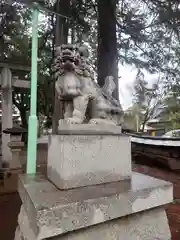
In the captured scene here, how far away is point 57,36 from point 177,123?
26.3ft

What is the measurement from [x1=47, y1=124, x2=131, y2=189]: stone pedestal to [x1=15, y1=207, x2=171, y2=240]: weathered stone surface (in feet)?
0.80

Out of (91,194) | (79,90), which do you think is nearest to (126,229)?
(91,194)

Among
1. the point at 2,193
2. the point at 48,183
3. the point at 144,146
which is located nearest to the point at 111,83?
the point at 48,183

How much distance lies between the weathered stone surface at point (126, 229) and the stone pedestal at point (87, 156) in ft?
0.80

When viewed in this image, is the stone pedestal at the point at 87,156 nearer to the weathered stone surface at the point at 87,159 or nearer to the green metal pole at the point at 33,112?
the weathered stone surface at the point at 87,159

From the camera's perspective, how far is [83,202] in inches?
38.6

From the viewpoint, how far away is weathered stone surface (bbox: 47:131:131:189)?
3.77 feet

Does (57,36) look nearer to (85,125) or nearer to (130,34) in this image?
(130,34)

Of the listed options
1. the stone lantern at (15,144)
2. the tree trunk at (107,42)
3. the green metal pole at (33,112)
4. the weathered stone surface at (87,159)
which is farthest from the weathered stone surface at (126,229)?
the stone lantern at (15,144)

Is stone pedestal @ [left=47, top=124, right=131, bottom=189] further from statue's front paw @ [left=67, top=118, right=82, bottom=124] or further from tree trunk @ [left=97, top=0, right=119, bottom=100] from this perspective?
tree trunk @ [left=97, top=0, right=119, bottom=100]

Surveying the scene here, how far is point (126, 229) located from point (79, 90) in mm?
913

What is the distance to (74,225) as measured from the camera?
96cm

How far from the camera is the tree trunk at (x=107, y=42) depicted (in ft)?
12.2

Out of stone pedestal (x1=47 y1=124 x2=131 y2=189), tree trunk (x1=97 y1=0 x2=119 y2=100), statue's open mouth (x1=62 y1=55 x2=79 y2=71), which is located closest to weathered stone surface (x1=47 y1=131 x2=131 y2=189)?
stone pedestal (x1=47 y1=124 x2=131 y2=189)
